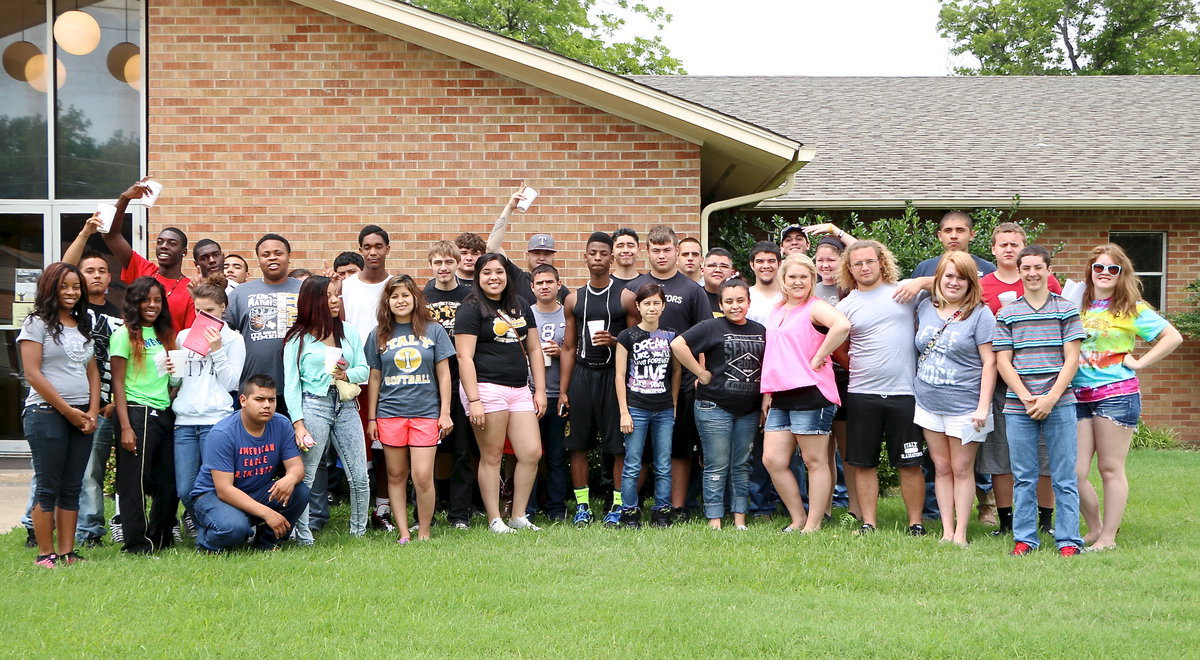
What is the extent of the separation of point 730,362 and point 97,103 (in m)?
6.57

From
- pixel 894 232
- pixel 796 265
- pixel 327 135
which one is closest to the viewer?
pixel 796 265

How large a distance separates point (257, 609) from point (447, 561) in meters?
1.21

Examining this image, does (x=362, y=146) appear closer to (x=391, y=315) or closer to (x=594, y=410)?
(x=391, y=315)

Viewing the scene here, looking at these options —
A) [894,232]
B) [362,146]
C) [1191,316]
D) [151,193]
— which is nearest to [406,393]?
[151,193]

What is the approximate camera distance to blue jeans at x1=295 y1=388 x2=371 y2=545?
6.68m

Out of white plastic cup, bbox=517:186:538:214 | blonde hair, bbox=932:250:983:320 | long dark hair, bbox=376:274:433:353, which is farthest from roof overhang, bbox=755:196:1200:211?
long dark hair, bbox=376:274:433:353

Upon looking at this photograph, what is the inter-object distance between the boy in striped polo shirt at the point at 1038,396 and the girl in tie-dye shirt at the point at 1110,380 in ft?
0.76

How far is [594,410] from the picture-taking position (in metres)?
7.33

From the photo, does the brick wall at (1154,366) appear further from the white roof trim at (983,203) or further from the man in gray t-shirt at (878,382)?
the man in gray t-shirt at (878,382)

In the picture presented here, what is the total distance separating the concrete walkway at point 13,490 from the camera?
7.80 meters

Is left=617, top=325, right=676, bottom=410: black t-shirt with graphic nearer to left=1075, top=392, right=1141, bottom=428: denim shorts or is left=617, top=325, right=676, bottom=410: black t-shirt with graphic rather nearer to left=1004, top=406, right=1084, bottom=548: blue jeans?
left=1004, top=406, right=1084, bottom=548: blue jeans

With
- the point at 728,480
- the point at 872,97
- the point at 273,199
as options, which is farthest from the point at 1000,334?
the point at 872,97

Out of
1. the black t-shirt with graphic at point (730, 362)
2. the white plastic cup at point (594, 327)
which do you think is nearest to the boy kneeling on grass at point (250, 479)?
the white plastic cup at point (594, 327)

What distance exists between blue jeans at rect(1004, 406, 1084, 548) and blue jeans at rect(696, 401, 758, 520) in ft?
5.41
